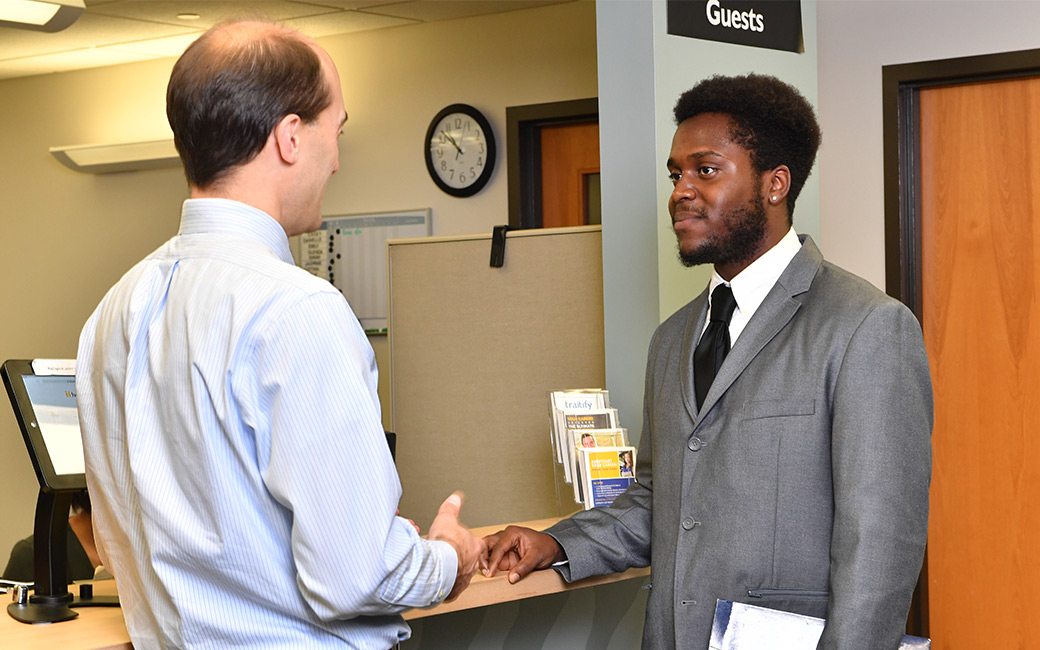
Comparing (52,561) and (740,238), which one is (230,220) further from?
(740,238)

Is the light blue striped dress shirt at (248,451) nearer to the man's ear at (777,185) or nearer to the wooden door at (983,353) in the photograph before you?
the man's ear at (777,185)

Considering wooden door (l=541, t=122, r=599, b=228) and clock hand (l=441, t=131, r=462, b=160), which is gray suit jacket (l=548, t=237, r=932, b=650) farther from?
clock hand (l=441, t=131, r=462, b=160)

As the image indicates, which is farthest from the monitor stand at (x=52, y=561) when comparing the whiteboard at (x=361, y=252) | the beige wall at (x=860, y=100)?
the whiteboard at (x=361, y=252)

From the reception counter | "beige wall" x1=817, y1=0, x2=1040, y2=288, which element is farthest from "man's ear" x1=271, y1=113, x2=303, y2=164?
"beige wall" x1=817, y1=0, x2=1040, y2=288

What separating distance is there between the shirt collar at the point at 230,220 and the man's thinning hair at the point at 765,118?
3.10ft

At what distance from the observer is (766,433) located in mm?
1742

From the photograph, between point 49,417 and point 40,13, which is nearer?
point 49,417

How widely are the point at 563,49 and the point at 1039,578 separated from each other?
2.72m

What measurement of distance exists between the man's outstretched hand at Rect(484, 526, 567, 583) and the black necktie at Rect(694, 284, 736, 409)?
15.0 inches

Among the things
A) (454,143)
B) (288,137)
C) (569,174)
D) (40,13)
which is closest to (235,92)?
(288,137)

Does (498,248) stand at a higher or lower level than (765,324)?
higher

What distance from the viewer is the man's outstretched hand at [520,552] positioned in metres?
1.95

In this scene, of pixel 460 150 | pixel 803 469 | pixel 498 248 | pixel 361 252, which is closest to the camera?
pixel 803 469

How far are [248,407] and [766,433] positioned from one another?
875 mm
